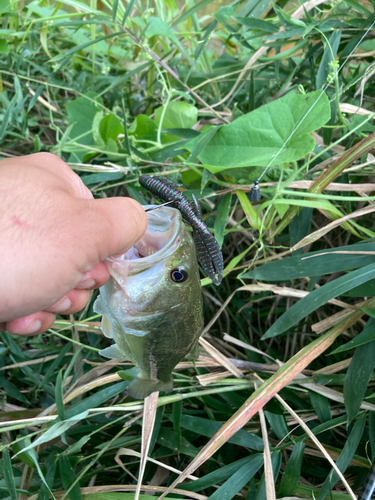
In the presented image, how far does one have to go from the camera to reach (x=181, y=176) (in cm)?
180

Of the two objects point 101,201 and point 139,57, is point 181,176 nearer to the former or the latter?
point 101,201

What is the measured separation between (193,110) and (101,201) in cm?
91

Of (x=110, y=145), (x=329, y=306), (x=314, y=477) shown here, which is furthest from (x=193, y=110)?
(x=314, y=477)

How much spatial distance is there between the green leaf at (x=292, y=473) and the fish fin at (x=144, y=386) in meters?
0.56

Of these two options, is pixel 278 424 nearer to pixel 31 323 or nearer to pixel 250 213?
pixel 250 213

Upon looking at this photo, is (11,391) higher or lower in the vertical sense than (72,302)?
lower

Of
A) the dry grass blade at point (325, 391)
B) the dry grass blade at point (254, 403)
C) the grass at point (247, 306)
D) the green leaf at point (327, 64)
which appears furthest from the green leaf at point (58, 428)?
the green leaf at point (327, 64)

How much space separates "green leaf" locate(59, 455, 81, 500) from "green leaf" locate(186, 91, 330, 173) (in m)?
1.28

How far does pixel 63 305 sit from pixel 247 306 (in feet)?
4.03

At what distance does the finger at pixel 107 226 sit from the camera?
0.93m

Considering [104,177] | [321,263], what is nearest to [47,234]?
[104,177]

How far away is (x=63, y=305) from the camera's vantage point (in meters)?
1.32

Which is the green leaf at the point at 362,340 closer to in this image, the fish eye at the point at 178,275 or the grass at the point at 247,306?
the grass at the point at 247,306

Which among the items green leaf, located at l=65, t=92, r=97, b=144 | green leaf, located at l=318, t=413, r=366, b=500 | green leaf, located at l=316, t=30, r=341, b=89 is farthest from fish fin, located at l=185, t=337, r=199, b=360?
green leaf, located at l=65, t=92, r=97, b=144
